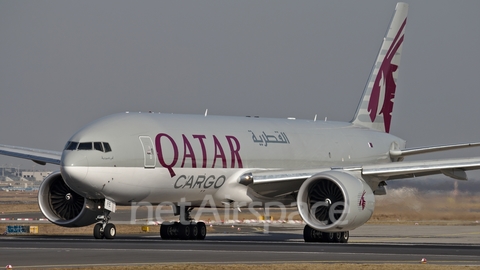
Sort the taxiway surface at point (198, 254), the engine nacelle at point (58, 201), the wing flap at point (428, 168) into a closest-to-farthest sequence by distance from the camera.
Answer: the taxiway surface at point (198, 254) → the wing flap at point (428, 168) → the engine nacelle at point (58, 201)

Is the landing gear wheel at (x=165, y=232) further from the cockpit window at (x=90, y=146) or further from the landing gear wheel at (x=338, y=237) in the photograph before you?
the landing gear wheel at (x=338, y=237)

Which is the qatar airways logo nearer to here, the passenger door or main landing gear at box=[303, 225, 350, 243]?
the passenger door

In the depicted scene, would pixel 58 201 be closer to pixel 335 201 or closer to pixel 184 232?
pixel 184 232

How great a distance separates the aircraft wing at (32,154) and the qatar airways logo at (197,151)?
5549 mm

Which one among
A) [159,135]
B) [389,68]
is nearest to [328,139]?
[389,68]

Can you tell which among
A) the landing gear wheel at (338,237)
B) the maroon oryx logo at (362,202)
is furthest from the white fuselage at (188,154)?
the maroon oryx logo at (362,202)

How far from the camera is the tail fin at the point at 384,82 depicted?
43688 millimetres

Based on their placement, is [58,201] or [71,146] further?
[58,201]

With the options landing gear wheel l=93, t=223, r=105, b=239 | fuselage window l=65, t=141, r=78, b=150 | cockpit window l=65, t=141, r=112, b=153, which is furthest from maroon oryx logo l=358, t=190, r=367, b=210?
fuselage window l=65, t=141, r=78, b=150

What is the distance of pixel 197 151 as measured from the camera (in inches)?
1308

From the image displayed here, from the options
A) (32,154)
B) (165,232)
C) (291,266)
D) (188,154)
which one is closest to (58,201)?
(32,154)

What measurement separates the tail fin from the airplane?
400 centimetres

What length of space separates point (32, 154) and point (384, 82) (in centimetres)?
1706

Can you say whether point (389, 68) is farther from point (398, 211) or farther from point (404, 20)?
point (398, 211)
